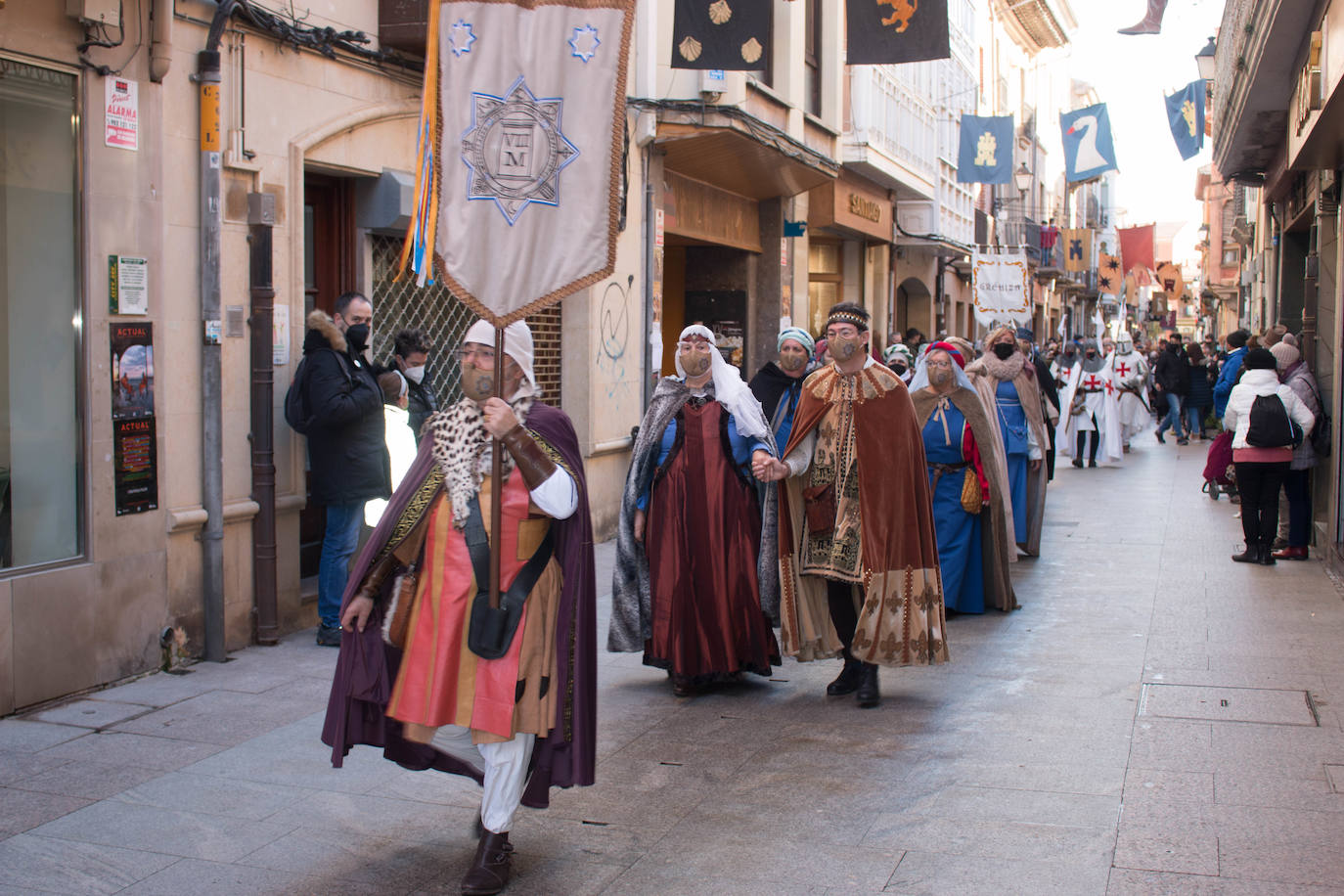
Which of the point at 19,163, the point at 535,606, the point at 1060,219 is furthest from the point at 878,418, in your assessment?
the point at 1060,219

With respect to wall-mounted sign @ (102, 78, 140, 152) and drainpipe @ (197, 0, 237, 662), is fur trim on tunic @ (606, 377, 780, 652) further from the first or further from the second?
wall-mounted sign @ (102, 78, 140, 152)

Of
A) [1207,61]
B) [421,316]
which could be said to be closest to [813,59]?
[1207,61]

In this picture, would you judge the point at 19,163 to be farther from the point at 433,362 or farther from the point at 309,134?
the point at 433,362

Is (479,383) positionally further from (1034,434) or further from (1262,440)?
(1262,440)

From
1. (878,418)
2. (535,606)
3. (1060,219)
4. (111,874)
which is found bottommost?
(111,874)

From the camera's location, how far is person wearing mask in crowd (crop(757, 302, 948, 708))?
21.6 feet

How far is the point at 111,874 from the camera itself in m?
4.37

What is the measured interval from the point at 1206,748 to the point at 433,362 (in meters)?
6.07

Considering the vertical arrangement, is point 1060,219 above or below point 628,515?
above

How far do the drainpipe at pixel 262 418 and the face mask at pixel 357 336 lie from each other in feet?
1.39

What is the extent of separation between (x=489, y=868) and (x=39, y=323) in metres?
3.90

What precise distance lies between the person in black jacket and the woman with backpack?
22.4 feet

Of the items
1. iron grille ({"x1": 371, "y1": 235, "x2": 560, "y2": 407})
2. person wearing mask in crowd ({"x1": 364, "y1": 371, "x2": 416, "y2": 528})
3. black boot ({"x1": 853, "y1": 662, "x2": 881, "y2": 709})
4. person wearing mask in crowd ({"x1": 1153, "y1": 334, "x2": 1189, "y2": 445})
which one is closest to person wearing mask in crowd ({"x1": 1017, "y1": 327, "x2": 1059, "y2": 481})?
iron grille ({"x1": 371, "y1": 235, "x2": 560, "y2": 407})

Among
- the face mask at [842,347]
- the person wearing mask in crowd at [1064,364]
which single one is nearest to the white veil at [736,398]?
the face mask at [842,347]
